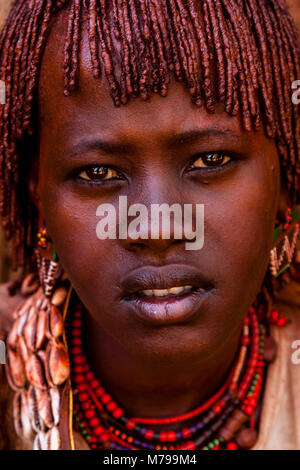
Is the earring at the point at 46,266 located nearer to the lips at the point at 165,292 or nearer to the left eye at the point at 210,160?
the lips at the point at 165,292

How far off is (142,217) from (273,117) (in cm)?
39

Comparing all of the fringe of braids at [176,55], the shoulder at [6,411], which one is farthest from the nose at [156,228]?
the shoulder at [6,411]

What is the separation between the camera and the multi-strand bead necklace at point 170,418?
1.71 meters

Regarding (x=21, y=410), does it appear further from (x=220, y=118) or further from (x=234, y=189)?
(x=220, y=118)

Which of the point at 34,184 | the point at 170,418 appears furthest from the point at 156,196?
the point at 170,418

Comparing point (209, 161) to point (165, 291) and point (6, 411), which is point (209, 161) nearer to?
point (165, 291)

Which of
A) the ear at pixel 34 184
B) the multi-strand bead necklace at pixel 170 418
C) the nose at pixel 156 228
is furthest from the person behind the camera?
the multi-strand bead necklace at pixel 170 418

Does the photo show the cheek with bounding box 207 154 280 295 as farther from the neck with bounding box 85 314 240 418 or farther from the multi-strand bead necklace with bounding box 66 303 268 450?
the multi-strand bead necklace with bounding box 66 303 268 450

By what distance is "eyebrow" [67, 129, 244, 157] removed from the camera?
129 cm

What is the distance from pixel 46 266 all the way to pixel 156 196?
0.54 meters

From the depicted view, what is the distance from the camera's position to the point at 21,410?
172 centimetres

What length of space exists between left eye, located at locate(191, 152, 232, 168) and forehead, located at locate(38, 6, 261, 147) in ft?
0.21

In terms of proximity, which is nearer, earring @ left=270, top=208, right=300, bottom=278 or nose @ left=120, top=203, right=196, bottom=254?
nose @ left=120, top=203, right=196, bottom=254

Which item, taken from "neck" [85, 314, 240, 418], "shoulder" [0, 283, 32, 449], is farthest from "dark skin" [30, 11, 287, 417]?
"shoulder" [0, 283, 32, 449]
